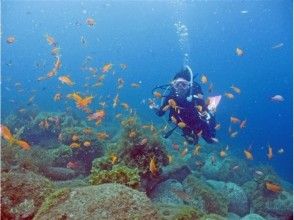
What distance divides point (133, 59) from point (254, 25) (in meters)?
91.7

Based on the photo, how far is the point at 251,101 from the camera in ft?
359

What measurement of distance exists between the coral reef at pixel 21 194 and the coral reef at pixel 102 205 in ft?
3.31

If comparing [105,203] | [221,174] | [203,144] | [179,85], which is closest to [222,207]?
Result: [179,85]

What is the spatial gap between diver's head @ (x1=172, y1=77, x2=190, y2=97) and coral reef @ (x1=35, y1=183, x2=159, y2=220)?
641 centimetres

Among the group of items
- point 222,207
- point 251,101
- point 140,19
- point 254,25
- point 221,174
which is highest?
point 140,19

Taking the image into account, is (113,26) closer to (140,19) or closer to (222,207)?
(140,19)

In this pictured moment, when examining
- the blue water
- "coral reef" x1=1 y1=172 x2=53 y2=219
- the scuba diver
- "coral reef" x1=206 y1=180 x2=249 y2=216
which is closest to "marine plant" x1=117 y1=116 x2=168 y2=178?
the scuba diver

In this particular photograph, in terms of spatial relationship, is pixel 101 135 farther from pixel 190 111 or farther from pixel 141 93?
pixel 141 93

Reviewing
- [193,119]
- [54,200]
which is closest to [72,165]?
[193,119]

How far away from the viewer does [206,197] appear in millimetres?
10664

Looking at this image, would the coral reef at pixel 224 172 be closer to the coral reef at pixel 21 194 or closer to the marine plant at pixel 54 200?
the coral reef at pixel 21 194

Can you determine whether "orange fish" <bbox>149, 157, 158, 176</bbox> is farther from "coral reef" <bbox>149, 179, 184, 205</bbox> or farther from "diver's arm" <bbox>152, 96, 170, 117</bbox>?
"diver's arm" <bbox>152, 96, 170, 117</bbox>

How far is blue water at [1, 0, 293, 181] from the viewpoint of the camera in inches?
2047

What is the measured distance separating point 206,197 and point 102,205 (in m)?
6.08
